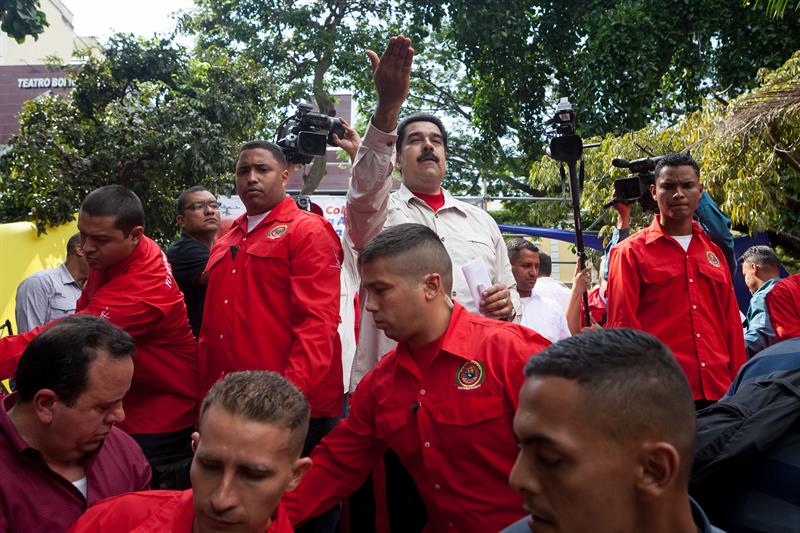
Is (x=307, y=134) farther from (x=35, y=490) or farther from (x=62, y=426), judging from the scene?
(x=35, y=490)

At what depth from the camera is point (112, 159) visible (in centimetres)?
1102

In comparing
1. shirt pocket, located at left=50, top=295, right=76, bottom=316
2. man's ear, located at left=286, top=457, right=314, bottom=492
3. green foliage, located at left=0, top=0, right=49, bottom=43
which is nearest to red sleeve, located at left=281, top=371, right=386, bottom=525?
man's ear, located at left=286, top=457, right=314, bottom=492

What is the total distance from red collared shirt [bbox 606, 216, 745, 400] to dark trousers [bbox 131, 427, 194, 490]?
2261 mm

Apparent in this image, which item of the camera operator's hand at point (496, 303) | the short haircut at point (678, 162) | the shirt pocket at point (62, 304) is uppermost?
the short haircut at point (678, 162)

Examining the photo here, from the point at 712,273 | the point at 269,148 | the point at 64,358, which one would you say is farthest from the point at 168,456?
the point at 712,273

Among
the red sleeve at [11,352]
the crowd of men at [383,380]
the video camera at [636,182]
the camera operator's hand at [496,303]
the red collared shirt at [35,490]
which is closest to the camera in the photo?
the crowd of men at [383,380]

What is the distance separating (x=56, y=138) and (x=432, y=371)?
376 inches

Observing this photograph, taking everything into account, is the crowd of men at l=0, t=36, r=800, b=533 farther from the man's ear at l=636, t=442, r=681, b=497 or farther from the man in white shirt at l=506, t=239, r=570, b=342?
the man in white shirt at l=506, t=239, r=570, b=342

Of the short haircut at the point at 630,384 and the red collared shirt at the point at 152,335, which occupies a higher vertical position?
the short haircut at the point at 630,384

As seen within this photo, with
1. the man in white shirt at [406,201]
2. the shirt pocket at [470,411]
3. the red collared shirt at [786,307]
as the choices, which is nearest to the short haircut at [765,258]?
the red collared shirt at [786,307]

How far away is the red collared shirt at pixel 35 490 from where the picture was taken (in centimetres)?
255

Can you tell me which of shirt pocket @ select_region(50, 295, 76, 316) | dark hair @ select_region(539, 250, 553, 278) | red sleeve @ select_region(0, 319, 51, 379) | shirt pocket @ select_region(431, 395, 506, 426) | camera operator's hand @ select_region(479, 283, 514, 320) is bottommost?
shirt pocket @ select_region(50, 295, 76, 316)

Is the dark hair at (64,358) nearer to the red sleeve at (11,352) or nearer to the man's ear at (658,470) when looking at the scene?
the red sleeve at (11,352)

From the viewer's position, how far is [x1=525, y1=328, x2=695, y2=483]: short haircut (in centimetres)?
164
